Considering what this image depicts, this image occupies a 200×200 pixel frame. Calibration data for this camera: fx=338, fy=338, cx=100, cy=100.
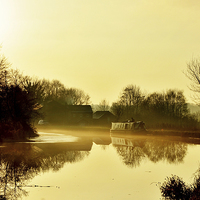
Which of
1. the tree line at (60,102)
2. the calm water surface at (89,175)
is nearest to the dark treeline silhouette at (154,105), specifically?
the tree line at (60,102)

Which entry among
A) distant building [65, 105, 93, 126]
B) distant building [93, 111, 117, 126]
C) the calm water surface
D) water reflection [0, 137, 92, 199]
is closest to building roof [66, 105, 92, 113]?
distant building [65, 105, 93, 126]

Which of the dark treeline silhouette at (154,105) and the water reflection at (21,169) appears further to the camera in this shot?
the dark treeline silhouette at (154,105)

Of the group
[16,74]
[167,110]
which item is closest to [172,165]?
[16,74]

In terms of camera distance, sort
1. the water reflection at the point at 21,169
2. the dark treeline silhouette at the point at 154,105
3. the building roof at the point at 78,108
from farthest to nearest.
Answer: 1. the building roof at the point at 78,108
2. the dark treeline silhouette at the point at 154,105
3. the water reflection at the point at 21,169

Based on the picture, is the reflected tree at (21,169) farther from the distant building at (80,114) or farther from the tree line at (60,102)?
the distant building at (80,114)

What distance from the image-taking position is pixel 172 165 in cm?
1750

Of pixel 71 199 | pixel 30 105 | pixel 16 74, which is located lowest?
pixel 71 199

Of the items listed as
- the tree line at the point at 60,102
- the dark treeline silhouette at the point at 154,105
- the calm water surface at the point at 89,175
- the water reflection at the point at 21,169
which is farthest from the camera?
the dark treeline silhouette at the point at 154,105

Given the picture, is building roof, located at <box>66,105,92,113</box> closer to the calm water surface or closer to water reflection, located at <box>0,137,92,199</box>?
the calm water surface

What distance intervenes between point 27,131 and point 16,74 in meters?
8.11

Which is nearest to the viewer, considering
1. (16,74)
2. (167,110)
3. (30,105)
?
(30,105)

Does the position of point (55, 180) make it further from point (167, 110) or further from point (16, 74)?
point (167, 110)

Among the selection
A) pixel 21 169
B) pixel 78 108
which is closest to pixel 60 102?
pixel 78 108

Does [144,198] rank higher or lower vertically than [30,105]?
lower
